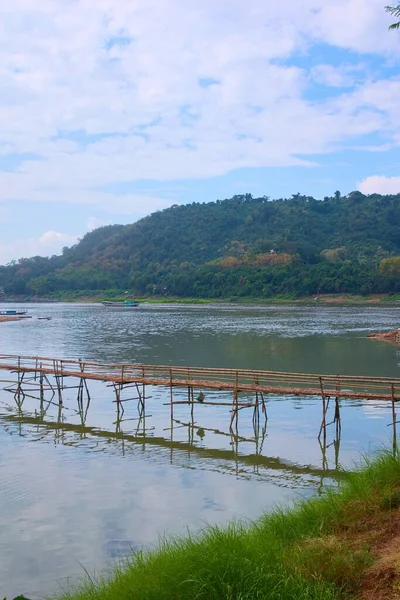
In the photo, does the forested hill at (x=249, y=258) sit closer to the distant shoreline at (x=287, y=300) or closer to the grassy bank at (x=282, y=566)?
the distant shoreline at (x=287, y=300)

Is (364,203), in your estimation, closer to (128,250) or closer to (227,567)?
(128,250)

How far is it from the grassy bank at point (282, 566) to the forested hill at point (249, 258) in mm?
113218

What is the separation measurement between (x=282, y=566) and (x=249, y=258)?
142 metres

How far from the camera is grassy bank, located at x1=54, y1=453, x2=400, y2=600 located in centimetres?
656

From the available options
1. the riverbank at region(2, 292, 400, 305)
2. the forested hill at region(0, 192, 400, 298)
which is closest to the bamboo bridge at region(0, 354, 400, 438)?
the riverbank at region(2, 292, 400, 305)

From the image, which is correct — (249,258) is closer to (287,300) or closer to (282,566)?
(287,300)

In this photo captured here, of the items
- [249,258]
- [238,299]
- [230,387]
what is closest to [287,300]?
[238,299]

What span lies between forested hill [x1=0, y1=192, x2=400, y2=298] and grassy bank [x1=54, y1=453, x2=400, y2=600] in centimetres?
11322

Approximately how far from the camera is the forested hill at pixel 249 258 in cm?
12637

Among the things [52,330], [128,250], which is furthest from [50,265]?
[52,330]

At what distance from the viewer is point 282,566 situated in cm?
703

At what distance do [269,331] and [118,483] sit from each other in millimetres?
43900

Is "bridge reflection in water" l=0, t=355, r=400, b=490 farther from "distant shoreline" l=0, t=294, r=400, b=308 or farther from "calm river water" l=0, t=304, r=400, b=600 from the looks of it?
"distant shoreline" l=0, t=294, r=400, b=308

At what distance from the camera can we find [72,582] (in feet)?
31.3
